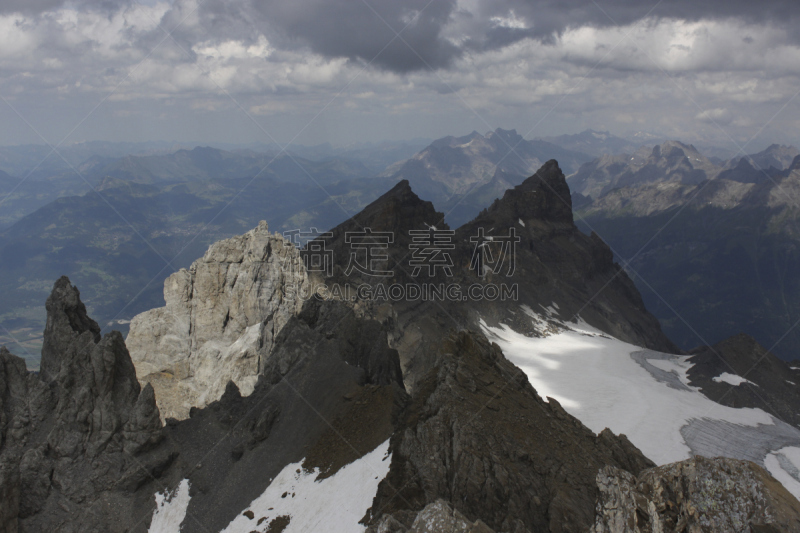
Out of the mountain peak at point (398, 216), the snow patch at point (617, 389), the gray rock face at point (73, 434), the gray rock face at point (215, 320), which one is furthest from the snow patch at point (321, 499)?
the mountain peak at point (398, 216)

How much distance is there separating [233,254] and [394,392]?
104 ft

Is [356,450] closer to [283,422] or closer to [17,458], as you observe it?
[283,422]

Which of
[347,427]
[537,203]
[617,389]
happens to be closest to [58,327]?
[347,427]

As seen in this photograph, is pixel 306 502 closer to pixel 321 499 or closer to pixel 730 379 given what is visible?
pixel 321 499

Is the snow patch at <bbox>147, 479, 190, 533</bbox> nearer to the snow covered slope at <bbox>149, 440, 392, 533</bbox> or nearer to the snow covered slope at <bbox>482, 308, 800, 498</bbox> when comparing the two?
the snow covered slope at <bbox>149, 440, 392, 533</bbox>

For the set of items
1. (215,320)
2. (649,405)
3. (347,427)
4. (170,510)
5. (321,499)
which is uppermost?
(347,427)

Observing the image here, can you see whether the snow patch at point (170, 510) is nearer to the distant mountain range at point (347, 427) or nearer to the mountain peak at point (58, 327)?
the distant mountain range at point (347, 427)

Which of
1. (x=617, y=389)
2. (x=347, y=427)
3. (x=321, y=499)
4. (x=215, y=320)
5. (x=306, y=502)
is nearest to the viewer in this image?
(x=321, y=499)

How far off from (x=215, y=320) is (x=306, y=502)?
3285cm

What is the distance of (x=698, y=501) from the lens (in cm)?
1213

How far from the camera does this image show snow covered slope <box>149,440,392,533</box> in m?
26.3

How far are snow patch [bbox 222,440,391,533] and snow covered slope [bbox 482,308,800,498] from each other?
28.9 metres

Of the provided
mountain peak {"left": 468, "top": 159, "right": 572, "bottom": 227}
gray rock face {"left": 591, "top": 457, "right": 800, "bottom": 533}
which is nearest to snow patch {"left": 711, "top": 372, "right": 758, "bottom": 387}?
gray rock face {"left": 591, "top": 457, "right": 800, "bottom": 533}

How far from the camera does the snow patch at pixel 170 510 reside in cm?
3041
